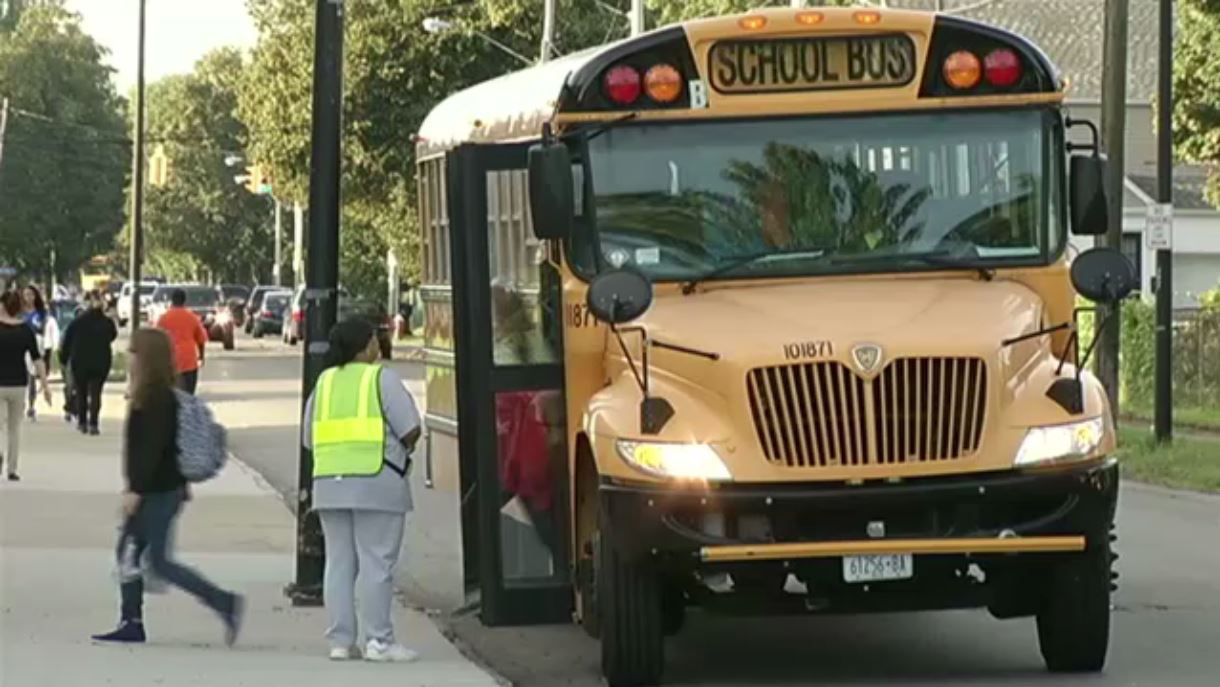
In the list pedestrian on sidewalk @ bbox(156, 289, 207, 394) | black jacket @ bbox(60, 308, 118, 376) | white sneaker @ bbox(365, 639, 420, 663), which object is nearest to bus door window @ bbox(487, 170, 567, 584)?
white sneaker @ bbox(365, 639, 420, 663)

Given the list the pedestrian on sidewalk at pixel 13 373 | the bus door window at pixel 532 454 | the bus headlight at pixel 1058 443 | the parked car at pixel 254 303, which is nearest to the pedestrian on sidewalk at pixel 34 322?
the pedestrian on sidewalk at pixel 13 373

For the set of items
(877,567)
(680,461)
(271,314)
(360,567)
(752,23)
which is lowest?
(271,314)

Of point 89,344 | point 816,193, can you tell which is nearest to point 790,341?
point 816,193

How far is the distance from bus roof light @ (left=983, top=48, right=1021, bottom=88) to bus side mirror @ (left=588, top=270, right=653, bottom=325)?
1966 mm

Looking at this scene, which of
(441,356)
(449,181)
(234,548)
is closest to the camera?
(449,181)

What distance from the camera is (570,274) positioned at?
11047 mm

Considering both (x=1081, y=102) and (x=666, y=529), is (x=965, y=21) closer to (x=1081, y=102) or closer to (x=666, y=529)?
(x=666, y=529)

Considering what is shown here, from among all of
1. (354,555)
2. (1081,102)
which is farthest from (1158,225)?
(1081,102)

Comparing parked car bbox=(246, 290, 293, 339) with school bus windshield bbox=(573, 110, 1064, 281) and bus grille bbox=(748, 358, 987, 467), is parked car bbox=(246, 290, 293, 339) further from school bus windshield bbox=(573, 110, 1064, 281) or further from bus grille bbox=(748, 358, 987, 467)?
bus grille bbox=(748, 358, 987, 467)

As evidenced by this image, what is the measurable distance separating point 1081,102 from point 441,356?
150 ft

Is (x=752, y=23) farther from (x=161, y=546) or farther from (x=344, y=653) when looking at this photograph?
(x=161, y=546)

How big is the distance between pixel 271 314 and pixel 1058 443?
69779mm

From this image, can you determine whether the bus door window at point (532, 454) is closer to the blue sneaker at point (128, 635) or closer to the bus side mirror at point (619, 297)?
the bus side mirror at point (619, 297)

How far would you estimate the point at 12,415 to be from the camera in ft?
71.8
